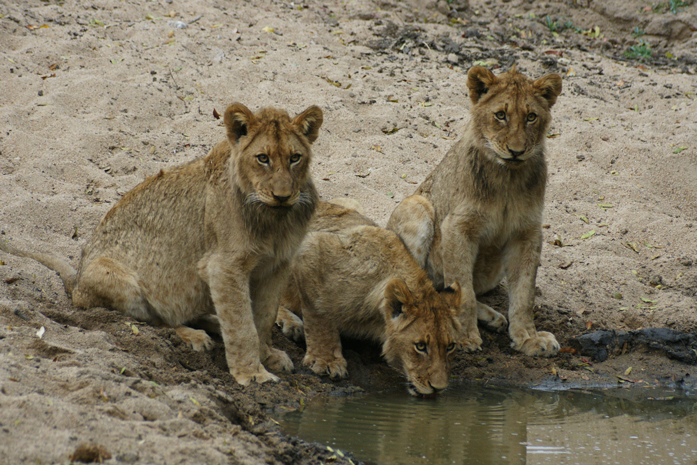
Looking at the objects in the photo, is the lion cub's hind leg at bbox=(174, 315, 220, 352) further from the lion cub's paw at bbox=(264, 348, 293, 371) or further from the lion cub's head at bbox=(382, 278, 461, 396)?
the lion cub's head at bbox=(382, 278, 461, 396)

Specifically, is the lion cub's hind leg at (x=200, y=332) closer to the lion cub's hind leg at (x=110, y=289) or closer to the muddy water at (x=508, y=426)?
the lion cub's hind leg at (x=110, y=289)

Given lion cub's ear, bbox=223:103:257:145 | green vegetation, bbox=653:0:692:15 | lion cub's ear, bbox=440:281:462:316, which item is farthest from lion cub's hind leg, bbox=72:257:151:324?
green vegetation, bbox=653:0:692:15

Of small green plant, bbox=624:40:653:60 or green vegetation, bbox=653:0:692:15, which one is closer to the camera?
small green plant, bbox=624:40:653:60

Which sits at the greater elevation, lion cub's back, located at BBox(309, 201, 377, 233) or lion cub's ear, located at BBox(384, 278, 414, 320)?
lion cub's back, located at BBox(309, 201, 377, 233)

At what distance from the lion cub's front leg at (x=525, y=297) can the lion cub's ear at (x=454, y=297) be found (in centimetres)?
110

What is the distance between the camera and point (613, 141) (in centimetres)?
1020

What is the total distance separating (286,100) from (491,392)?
5673 millimetres

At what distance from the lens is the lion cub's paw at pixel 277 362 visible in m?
→ 5.93

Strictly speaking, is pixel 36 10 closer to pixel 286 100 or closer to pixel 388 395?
pixel 286 100

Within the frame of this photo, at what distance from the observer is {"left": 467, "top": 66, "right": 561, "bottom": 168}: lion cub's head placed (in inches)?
248

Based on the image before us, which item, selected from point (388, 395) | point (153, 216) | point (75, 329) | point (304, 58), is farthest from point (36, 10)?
point (388, 395)

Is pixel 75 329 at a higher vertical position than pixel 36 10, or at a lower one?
lower

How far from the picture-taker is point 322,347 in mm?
6211

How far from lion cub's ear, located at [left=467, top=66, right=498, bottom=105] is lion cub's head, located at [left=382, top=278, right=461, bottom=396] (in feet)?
6.33
